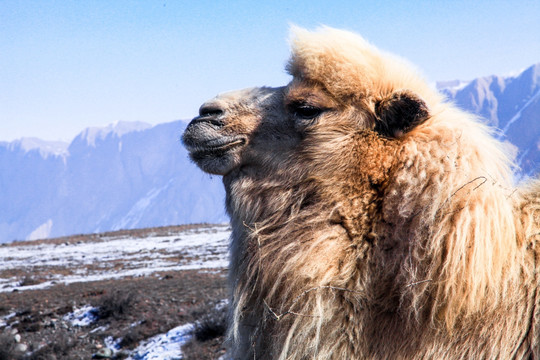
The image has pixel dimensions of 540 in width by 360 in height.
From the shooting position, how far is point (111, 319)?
1074 centimetres

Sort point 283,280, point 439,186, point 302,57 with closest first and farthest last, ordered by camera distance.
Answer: point 439,186
point 283,280
point 302,57

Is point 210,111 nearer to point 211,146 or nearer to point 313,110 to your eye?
point 211,146

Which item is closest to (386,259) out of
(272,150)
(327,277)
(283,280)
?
(327,277)

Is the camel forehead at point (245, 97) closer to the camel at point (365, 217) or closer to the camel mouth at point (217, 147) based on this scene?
the camel at point (365, 217)

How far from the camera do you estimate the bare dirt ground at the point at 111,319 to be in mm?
8758

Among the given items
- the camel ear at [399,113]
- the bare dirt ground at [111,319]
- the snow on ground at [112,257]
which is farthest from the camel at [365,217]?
the snow on ground at [112,257]

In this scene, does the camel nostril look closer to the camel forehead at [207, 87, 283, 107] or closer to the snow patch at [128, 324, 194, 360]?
the camel forehead at [207, 87, 283, 107]

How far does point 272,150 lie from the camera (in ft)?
10.0

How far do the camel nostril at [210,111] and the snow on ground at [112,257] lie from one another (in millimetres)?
12844

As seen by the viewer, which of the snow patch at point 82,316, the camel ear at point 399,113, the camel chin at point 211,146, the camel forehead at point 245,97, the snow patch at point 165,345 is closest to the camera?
the camel ear at point 399,113

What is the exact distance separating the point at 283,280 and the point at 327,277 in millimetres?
291

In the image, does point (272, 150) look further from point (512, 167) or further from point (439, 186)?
point (512, 167)

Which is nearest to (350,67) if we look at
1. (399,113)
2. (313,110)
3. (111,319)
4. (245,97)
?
(313,110)

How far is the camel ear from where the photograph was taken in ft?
8.71
